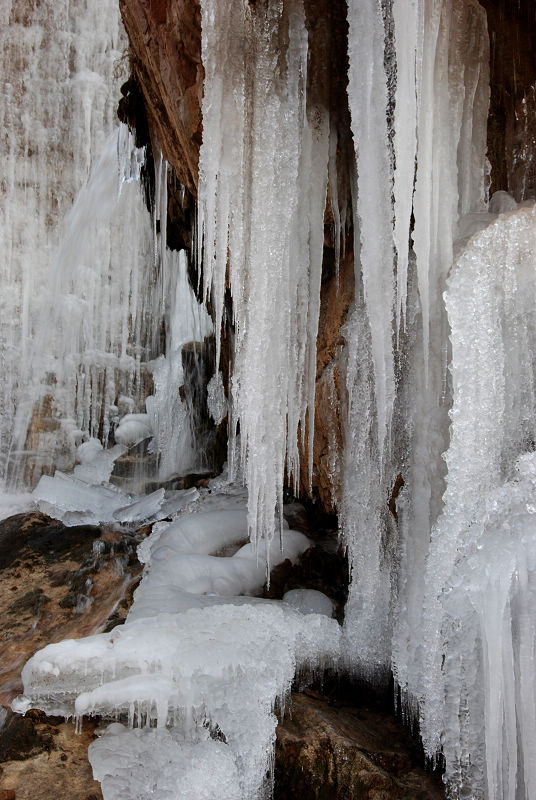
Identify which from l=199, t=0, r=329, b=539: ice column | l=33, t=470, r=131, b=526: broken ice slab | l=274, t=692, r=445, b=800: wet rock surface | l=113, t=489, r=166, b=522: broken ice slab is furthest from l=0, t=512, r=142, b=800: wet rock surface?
l=199, t=0, r=329, b=539: ice column

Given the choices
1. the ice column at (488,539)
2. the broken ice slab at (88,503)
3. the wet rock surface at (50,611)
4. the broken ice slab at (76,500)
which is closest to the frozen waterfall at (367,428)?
the ice column at (488,539)

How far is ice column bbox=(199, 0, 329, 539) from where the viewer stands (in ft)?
11.4

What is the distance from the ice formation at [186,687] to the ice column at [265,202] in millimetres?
760

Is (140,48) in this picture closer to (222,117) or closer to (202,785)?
(222,117)

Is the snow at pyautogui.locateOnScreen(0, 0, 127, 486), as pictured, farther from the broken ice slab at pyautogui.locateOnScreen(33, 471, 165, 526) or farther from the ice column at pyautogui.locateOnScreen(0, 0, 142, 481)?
the broken ice slab at pyautogui.locateOnScreen(33, 471, 165, 526)

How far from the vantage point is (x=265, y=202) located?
A: 3652 mm

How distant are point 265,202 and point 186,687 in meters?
2.53

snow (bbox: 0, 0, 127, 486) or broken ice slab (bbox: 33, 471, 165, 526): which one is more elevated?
snow (bbox: 0, 0, 127, 486)

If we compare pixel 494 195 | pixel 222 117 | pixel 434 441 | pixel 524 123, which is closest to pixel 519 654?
pixel 434 441

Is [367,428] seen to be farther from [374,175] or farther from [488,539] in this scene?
[488,539]

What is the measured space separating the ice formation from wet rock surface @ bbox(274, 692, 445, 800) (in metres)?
0.10

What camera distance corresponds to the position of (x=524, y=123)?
3537 millimetres

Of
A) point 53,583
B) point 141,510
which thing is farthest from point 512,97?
point 141,510

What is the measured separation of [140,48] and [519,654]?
3.98 m
